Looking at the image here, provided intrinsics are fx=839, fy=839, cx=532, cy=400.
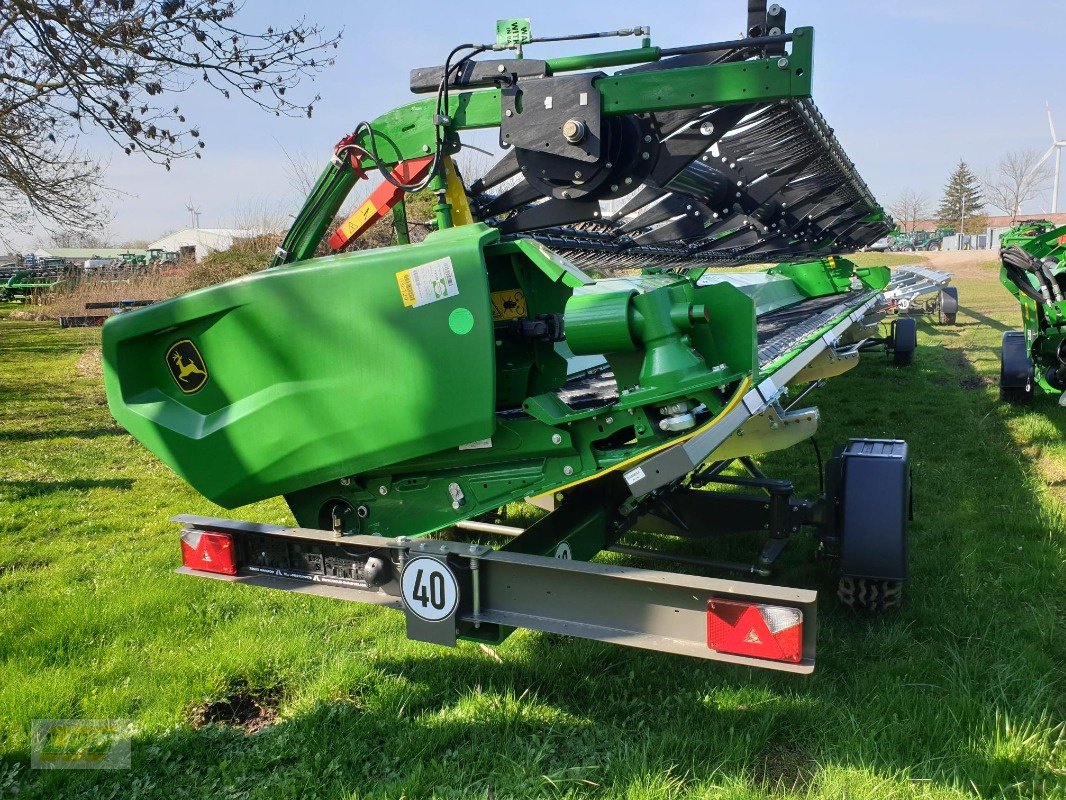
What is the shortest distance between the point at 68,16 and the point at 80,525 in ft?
15.8

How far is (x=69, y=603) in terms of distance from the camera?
166 inches

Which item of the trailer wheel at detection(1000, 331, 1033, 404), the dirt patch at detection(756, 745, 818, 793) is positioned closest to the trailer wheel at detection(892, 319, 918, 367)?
the trailer wheel at detection(1000, 331, 1033, 404)

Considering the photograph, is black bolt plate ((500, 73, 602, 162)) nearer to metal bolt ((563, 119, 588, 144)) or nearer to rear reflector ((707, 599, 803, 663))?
metal bolt ((563, 119, 588, 144))

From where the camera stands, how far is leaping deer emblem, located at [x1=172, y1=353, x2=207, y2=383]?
3.39 m

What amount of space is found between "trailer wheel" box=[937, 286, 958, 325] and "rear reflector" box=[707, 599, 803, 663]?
1752 cm

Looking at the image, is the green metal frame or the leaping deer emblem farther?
the green metal frame

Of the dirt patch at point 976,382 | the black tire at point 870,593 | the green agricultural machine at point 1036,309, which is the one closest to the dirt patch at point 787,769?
the black tire at point 870,593

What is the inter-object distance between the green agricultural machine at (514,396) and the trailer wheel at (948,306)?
50.4 feet

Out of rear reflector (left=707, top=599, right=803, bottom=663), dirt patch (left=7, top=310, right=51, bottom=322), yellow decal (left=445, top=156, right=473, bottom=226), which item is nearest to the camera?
rear reflector (left=707, top=599, right=803, bottom=663)

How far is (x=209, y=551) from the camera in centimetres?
329

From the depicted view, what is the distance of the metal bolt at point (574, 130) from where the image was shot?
363cm

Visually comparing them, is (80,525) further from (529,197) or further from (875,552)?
(875,552)

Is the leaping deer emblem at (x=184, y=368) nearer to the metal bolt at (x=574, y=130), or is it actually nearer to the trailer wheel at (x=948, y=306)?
the metal bolt at (x=574, y=130)

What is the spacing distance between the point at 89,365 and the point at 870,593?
573 inches
